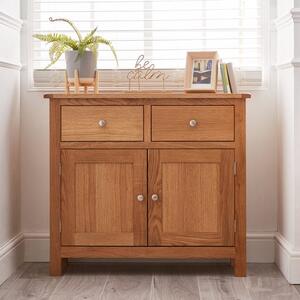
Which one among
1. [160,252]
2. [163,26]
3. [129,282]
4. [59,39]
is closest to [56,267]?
[129,282]

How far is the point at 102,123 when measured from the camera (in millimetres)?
2953

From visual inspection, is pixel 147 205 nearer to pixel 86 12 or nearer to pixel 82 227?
pixel 82 227

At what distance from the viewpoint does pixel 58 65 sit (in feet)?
11.2

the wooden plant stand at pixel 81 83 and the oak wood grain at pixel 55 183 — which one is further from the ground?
the wooden plant stand at pixel 81 83

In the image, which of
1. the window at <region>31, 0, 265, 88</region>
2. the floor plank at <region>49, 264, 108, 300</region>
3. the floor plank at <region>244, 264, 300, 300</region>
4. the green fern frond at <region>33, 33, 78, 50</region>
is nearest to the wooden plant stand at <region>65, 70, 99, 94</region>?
the green fern frond at <region>33, 33, 78, 50</region>

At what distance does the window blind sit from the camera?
11.1 feet

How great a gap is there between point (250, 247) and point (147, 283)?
677 millimetres

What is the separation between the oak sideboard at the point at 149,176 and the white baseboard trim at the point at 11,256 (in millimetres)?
229

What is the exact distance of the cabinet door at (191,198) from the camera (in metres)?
2.97

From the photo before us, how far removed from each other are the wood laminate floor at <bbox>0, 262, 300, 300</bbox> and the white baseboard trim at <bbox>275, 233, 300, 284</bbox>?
4cm

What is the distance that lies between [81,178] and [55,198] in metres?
0.15

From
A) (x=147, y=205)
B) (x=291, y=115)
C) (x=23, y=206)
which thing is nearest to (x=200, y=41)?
(x=291, y=115)

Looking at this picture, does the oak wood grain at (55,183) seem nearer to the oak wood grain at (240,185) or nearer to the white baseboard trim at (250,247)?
the white baseboard trim at (250,247)

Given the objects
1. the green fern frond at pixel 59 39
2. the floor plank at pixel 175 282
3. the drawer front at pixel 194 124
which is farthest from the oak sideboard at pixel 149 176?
the green fern frond at pixel 59 39
